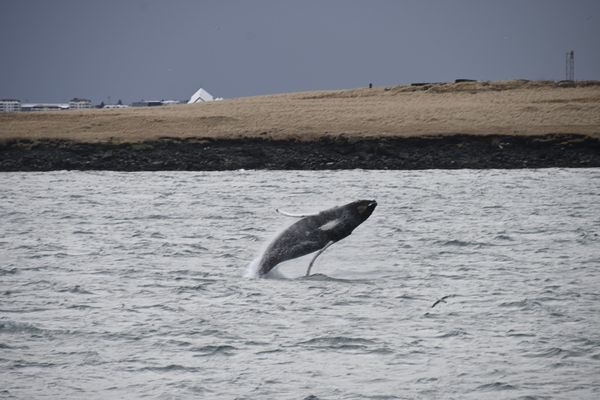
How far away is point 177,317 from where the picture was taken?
1800 cm

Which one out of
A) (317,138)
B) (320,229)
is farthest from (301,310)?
(317,138)

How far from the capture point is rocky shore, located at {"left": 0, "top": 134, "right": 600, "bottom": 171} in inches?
2864

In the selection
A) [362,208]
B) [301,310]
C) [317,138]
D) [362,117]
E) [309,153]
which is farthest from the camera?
[362,117]

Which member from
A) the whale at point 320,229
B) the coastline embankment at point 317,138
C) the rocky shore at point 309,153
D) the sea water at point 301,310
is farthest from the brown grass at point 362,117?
the whale at point 320,229

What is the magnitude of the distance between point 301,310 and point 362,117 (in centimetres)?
7896

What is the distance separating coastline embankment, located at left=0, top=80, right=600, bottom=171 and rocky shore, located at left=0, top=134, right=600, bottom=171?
0.08 metres

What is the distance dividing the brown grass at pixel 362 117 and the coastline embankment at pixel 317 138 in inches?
4.6

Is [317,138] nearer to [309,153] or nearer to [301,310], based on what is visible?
[309,153]

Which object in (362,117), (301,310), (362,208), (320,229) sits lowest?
(301,310)

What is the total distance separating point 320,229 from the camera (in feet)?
65.6

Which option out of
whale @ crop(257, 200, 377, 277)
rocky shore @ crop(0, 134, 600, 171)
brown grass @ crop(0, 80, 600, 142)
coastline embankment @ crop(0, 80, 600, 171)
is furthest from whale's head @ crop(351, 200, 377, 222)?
brown grass @ crop(0, 80, 600, 142)

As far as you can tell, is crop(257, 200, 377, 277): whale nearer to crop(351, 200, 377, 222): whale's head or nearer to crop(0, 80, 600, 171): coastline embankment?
crop(351, 200, 377, 222): whale's head

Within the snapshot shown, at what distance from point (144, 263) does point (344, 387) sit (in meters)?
12.2

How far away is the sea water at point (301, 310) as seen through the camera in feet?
46.0
